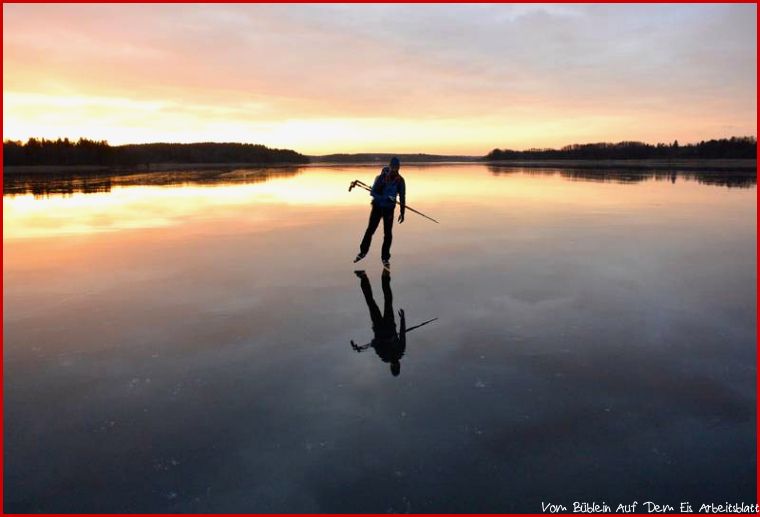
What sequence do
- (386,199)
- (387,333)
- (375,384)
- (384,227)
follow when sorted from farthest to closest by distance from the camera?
(384,227) < (386,199) < (387,333) < (375,384)

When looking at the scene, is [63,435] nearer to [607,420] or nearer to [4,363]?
[4,363]

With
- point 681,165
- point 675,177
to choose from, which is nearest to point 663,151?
point 681,165

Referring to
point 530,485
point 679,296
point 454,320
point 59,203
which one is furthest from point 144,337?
point 59,203

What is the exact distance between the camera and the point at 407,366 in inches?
206

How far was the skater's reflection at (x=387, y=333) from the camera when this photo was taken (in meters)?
5.50

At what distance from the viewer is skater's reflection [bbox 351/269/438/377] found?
550 cm

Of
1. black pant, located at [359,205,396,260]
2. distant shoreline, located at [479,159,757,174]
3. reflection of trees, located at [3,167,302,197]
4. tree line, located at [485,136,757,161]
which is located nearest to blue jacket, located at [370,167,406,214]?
black pant, located at [359,205,396,260]

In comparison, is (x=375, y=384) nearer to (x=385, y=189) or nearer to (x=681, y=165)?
(x=385, y=189)

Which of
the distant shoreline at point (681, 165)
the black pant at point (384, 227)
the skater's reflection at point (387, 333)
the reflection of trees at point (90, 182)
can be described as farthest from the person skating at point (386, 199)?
the distant shoreline at point (681, 165)

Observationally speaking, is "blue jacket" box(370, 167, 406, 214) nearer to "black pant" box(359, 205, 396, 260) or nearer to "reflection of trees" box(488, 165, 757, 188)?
"black pant" box(359, 205, 396, 260)

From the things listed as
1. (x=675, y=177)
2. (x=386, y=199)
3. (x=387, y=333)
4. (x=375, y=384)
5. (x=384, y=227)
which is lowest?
(x=375, y=384)

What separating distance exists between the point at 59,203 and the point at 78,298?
18.7 m

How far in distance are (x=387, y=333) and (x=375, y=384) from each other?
143 centimetres

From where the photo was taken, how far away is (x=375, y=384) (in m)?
4.80
